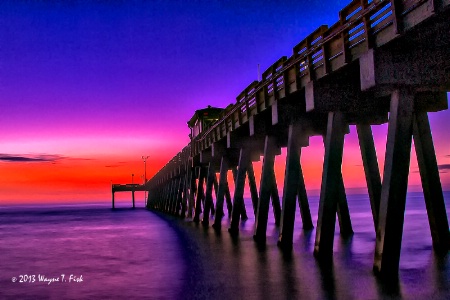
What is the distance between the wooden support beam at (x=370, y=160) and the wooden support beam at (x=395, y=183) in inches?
249

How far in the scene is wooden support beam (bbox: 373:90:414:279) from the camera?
9086mm

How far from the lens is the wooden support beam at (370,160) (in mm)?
Answer: 15617

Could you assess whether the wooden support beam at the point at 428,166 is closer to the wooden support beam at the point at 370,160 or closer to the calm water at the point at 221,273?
the calm water at the point at 221,273

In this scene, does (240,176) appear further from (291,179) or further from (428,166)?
(428,166)

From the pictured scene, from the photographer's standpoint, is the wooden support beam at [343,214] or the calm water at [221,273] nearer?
the calm water at [221,273]

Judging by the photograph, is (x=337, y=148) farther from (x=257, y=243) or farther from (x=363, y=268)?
(x=257, y=243)

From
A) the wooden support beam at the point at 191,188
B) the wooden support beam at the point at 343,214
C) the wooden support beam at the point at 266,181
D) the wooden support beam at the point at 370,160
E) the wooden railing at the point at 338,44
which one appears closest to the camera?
the wooden railing at the point at 338,44

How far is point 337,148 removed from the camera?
1157 centimetres

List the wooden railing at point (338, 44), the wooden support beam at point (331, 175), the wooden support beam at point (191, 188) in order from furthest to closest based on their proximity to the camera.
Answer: the wooden support beam at point (191, 188) < the wooden support beam at point (331, 175) < the wooden railing at point (338, 44)

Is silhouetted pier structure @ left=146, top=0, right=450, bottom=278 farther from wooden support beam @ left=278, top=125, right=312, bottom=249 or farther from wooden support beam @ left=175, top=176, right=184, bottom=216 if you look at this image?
A: wooden support beam @ left=175, top=176, right=184, bottom=216

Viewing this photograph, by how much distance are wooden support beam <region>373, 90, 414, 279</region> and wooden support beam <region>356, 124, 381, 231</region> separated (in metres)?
6.33

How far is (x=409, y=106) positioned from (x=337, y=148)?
2.53 metres

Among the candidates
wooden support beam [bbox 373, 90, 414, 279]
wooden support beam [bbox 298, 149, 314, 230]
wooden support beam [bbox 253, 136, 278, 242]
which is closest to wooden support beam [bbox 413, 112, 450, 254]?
wooden support beam [bbox 373, 90, 414, 279]

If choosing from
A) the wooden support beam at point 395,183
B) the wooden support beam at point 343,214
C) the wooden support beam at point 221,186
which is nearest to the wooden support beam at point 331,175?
the wooden support beam at point 395,183
